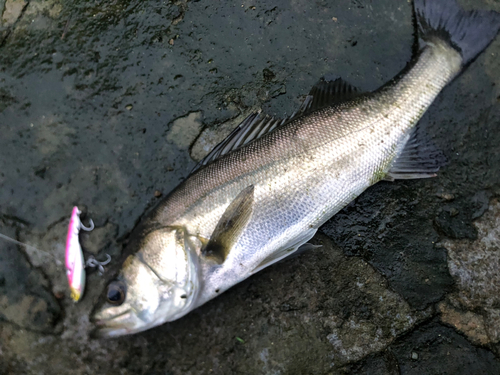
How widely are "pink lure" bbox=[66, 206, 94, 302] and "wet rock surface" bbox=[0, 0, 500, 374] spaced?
0.36 ft

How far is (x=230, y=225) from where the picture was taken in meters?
2.46

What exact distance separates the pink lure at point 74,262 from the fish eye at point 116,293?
0.49 meters

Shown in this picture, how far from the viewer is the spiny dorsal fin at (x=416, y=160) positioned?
2754 millimetres

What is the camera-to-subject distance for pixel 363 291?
282 cm

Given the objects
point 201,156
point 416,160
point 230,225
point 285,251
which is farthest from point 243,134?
point 416,160

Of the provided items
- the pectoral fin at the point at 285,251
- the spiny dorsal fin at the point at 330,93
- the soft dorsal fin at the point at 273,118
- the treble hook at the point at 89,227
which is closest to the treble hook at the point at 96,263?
the treble hook at the point at 89,227

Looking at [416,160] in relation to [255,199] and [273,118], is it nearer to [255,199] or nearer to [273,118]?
[273,118]

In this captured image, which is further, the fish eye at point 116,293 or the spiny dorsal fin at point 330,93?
the spiny dorsal fin at point 330,93

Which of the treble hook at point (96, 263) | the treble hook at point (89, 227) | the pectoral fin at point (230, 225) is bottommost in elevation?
the treble hook at point (96, 263)

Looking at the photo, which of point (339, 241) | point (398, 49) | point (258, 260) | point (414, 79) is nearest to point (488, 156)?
point (414, 79)

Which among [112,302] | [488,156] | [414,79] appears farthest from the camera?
[488,156]

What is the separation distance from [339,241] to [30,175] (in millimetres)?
2765

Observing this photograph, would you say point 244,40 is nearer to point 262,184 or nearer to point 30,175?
point 262,184

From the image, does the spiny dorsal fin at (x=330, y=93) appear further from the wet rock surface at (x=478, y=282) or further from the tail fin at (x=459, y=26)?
the wet rock surface at (x=478, y=282)
